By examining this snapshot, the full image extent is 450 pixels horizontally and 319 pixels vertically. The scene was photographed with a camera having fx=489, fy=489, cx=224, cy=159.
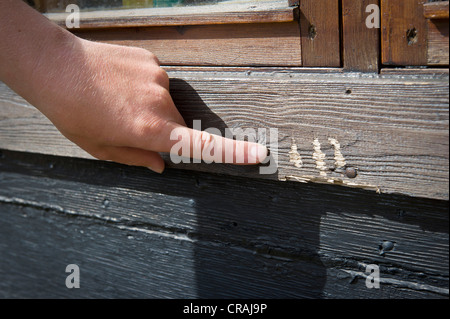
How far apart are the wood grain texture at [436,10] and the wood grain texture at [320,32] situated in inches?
6.8

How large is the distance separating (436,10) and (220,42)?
0.46 meters

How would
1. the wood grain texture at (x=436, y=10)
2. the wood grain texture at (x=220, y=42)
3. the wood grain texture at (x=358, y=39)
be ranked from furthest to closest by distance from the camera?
the wood grain texture at (x=220, y=42), the wood grain texture at (x=358, y=39), the wood grain texture at (x=436, y=10)

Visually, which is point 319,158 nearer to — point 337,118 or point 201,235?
point 337,118

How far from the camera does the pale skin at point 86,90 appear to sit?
3.31ft

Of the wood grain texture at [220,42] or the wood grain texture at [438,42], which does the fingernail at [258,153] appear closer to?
the wood grain texture at [220,42]

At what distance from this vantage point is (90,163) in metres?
1.42

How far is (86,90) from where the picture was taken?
3.31 ft

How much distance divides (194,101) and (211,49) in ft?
0.41

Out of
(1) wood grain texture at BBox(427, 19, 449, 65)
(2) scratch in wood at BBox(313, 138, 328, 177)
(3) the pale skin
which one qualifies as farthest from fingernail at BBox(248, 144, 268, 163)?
(1) wood grain texture at BBox(427, 19, 449, 65)

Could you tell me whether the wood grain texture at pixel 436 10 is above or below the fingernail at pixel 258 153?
above

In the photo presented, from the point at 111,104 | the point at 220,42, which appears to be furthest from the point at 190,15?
the point at 111,104

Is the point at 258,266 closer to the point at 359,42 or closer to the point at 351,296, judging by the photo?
the point at 351,296

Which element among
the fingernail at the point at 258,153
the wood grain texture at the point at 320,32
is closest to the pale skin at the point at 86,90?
the fingernail at the point at 258,153

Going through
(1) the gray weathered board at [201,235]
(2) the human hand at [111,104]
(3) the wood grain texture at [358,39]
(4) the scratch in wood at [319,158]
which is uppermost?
(3) the wood grain texture at [358,39]
